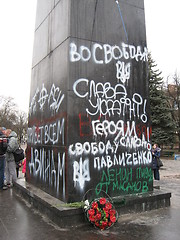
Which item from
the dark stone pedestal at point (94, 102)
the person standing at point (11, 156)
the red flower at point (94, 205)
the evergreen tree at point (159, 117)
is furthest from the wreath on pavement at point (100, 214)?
the evergreen tree at point (159, 117)

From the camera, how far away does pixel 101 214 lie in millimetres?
3797

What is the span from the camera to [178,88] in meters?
34.0

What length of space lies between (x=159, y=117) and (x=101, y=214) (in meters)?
23.2

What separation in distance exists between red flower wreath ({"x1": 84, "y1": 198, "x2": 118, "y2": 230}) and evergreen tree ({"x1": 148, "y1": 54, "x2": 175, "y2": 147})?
73.9ft

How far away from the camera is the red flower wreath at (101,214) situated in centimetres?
373

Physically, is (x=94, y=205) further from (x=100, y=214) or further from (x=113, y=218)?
(x=113, y=218)

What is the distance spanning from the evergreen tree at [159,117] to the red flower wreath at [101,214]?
2253cm

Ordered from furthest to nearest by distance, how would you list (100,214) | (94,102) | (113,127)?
(113,127)
(94,102)
(100,214)

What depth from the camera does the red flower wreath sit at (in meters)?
3.73

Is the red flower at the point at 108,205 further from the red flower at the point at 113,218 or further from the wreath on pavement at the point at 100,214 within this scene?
the red flower at the point at 113,218

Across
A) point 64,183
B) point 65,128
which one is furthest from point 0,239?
point 65,128

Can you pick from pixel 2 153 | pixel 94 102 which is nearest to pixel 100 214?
pixel 94 102

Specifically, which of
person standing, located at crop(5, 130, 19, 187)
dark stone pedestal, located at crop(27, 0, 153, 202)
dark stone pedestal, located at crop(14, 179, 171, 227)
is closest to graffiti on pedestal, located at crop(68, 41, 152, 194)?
dark stone pedestal, located at crop(27, 0, 153, 202)

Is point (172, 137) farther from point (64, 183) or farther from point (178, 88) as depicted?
point (64, 183)
